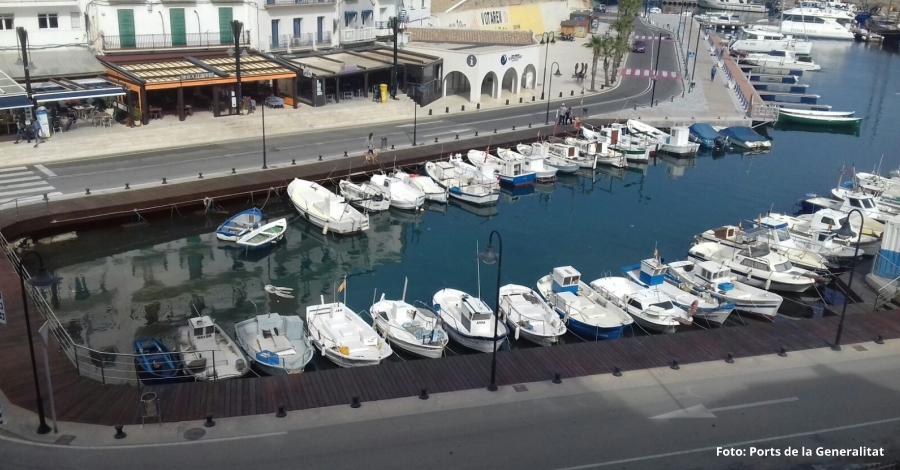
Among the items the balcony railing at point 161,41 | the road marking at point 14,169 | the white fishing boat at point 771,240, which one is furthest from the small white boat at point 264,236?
the balcony railing at point 161,41

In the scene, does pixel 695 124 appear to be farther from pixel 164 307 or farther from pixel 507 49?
pixel 164 307

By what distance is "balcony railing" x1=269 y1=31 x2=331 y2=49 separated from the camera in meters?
69.5

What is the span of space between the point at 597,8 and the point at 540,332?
151693 mm

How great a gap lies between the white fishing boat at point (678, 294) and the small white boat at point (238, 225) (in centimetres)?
2047

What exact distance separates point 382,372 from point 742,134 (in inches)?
2045

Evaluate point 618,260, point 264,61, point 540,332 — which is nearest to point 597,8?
point 264,61

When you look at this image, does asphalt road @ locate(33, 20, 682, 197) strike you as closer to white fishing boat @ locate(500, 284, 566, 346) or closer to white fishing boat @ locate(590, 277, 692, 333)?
white fishing boat @ locate(500, 284, 566, 346)

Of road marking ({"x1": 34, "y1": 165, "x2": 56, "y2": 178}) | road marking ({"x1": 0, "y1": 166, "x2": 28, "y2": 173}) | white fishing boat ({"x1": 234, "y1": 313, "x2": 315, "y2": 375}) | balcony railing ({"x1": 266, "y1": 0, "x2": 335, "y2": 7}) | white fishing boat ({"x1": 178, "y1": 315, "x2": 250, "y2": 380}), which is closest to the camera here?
white fishing boat ({"x1": 178, "y1": 315, "x2": 250, "y2": 380})

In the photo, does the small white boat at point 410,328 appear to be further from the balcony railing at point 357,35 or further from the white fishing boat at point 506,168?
the balcony railing at point 357,35

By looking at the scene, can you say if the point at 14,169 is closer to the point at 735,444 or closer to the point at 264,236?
the point at 264,236

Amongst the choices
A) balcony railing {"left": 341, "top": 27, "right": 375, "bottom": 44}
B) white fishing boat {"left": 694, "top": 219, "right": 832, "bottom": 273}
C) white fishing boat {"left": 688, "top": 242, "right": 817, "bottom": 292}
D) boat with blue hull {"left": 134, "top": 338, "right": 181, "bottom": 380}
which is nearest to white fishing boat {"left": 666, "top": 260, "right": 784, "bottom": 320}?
white fishing boat {"left": 688, "top": 242, "right": 817, "bottom": 292}

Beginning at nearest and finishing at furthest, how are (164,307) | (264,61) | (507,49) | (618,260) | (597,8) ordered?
(164,307) → (618,260) → (264,61) → (507,49) → (597,8)

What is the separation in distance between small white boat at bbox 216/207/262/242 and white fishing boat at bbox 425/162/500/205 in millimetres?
13473

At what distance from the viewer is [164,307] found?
38.7 m
